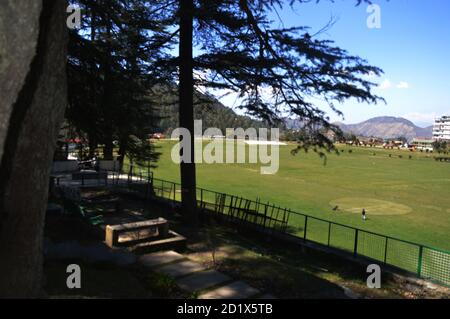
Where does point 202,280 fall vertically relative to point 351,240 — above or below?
above

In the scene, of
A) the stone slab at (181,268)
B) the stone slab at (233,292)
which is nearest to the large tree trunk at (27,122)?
the stone slab at (233,292)

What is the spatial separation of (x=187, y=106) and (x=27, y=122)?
1049cm

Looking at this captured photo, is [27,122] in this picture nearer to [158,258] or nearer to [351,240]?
[158,258]

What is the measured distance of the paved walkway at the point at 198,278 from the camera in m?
6.41

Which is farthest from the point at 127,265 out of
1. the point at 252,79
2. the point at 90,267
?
the point at 252,79

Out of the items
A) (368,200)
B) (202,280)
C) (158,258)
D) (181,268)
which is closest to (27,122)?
(202,280)

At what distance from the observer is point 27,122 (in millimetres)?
2990

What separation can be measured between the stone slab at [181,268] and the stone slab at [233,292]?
38.4 inches

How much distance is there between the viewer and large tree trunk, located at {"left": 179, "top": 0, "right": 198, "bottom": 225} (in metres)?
13.1

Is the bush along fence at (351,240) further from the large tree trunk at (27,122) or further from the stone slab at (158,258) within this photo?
the large tree trunk at (27,122)

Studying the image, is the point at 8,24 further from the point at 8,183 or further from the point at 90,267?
the point at 90,267

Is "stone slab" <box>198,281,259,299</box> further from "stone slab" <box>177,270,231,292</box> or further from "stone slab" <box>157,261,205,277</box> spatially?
"stone slab" <box>157,261,205,277</box>
